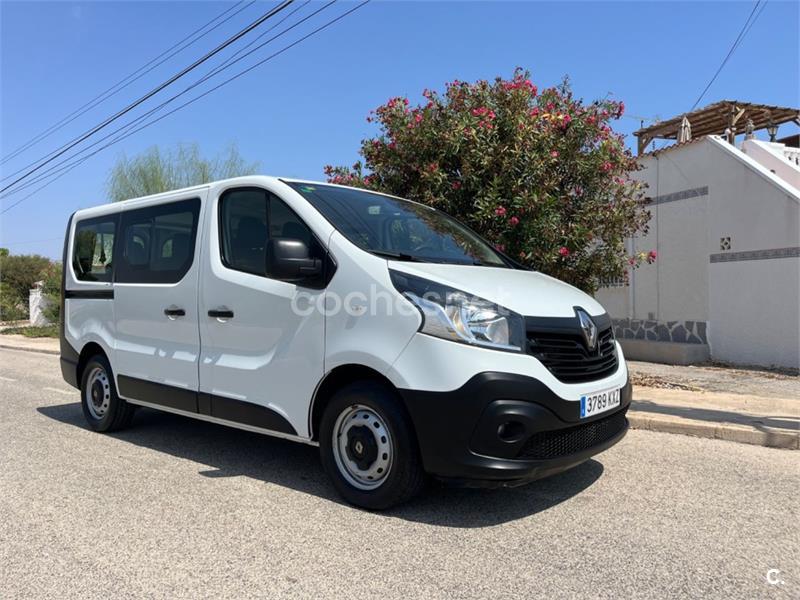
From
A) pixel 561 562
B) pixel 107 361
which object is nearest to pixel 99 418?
pixel 107 361

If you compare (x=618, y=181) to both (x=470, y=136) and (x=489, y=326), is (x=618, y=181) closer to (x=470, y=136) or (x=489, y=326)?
(x=470, y=136)

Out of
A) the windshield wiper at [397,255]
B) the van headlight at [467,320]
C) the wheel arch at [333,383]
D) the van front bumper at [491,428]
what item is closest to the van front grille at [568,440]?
the van front bumper at [491,428]

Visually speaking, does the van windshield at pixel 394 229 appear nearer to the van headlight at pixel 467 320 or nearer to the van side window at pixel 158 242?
the van headlight at pixel 467 320

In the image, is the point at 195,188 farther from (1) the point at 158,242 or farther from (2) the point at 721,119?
(2) the point at 721,119

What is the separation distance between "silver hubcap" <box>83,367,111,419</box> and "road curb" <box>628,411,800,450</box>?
527 centimetres

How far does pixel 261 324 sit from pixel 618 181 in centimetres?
609

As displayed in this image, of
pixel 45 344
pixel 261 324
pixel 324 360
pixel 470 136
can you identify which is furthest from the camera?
pixel 45 344

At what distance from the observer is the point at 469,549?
11.0 ft

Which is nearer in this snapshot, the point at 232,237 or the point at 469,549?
the point at 469,549

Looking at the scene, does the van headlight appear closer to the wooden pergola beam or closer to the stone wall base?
the stone wall base

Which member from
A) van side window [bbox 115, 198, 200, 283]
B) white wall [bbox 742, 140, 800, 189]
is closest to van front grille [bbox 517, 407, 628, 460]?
van side window [bbox 115, 198, 200, 283]

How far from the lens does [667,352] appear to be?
451 inches

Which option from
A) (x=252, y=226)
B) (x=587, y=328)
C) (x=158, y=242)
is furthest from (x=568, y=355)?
(x=158, y=242)

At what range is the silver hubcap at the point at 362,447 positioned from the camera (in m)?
3.76
